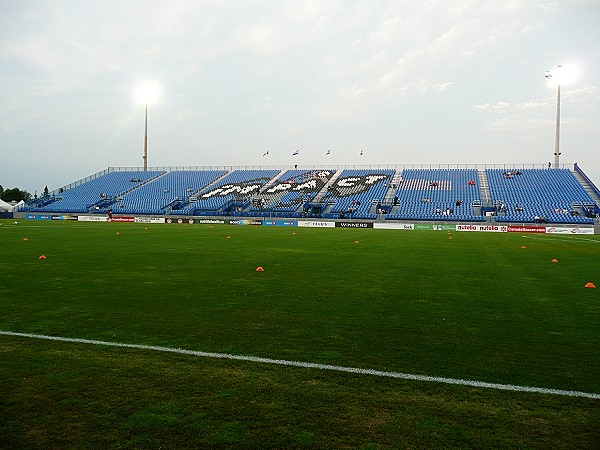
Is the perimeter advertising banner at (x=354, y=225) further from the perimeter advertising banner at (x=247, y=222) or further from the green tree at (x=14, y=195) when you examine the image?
the green tree at (x=14, y=195)

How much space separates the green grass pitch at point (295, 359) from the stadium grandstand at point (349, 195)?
39702mm

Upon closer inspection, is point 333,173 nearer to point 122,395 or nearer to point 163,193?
point 163,193

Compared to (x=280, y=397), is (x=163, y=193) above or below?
above

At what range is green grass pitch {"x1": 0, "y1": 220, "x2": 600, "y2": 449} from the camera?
3.56 meters

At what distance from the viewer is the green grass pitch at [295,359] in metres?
3.56

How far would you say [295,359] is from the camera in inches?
206

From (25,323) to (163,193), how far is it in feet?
197

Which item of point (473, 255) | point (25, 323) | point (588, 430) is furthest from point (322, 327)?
point (473, 255)

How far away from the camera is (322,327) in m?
6.68

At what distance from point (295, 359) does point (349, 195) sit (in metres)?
52.5

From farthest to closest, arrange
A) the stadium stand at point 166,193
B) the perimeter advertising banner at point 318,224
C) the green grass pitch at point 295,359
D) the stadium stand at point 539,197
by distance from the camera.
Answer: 1. the stadium stand at point 166,193
2. the stadium stand at point 539,197
3. the perimeter advertising banner at point 318,224
4. the green grass pitch at point 295,359

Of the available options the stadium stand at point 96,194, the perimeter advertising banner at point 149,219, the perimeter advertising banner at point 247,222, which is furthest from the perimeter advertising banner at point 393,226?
the stadium stand at point 96,194

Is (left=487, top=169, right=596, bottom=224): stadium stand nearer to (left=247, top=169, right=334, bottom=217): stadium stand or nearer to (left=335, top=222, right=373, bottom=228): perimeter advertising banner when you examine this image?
(left=335, top=222, right=373, bottom=228): perimeter advertising banner

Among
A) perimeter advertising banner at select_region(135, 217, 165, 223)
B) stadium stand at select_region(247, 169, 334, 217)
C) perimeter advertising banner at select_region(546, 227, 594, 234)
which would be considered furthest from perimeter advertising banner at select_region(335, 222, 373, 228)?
perimeter advertising banner at select_region(135, 217, 165, 223)
